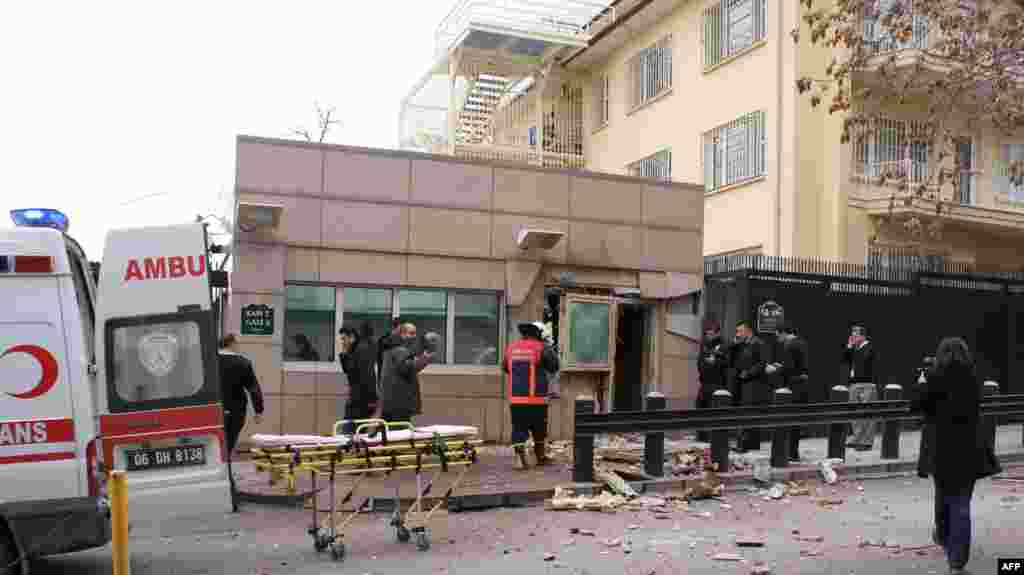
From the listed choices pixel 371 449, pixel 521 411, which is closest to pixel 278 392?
pixel 521 411

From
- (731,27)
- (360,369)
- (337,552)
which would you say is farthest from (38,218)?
(731,27)

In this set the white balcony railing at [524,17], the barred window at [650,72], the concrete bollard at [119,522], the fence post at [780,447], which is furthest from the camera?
the barred window at [650,72]

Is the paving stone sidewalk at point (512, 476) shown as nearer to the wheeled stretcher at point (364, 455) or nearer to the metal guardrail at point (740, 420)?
the metal guardrail at point (740, 420)

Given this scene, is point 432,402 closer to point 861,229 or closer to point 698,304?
point 698,304

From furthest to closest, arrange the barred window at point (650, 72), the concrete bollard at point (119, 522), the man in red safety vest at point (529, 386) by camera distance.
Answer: the barred window at point (650, 72)
the man in red safety vest at point (529, 386)
the concrete bollard at point (119, 522)

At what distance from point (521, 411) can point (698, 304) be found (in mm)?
5221

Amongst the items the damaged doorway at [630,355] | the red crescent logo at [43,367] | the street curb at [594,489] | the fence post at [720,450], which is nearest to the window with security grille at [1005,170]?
the damaged doorway at [630,355]

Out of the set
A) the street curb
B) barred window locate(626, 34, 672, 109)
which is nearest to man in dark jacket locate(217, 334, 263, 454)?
the street curb

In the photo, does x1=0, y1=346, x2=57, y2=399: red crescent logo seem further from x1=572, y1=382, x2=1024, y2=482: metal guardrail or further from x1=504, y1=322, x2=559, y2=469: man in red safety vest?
x1=504, y1=322, x2=559, y2=469: man in red safety vest

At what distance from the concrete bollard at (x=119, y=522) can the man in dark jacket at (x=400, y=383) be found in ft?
21.1

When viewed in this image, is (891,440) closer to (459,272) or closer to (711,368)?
(711,368)

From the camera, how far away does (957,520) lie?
7.17m

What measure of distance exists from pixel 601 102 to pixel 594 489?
55.5 feet

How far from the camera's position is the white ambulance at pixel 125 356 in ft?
22.9
